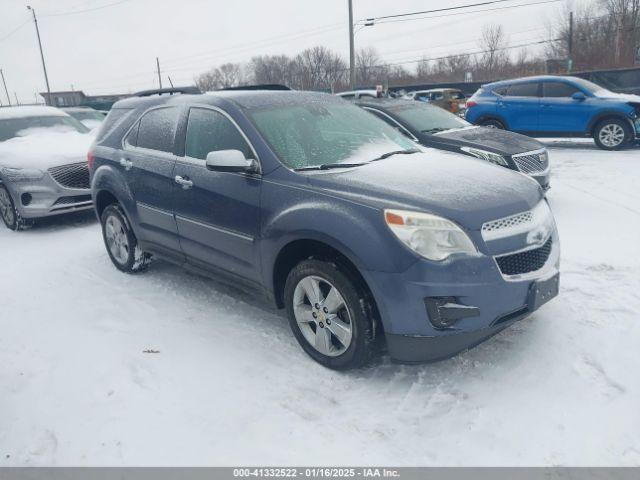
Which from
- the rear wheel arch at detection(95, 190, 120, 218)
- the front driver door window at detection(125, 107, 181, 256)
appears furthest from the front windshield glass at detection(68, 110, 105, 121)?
the front driver door window at detection(125, 107, 181, 256)

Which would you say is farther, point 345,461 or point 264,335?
point 264,335

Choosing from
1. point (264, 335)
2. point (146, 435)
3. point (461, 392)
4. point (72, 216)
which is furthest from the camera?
point (72, 216)

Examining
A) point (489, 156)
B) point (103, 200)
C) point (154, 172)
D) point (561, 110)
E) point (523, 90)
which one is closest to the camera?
point (154, 172)

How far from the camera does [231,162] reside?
332cm

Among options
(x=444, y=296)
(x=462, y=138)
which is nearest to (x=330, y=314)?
(x=444, y=296)

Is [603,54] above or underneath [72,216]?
above

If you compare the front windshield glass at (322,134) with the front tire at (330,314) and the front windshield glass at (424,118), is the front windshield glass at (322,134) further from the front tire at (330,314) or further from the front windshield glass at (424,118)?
the front windshield glass at (424,118)

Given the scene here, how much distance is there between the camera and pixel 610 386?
2.86m

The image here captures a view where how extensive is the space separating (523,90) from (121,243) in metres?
9.86

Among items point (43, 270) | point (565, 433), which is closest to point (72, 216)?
point (43, 270)

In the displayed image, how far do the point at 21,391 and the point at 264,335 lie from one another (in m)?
1.61

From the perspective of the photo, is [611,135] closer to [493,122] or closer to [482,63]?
[493,122]

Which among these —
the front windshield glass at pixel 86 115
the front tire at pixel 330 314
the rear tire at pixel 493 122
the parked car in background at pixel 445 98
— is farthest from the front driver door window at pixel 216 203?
the parked car in background at pixel 445 98

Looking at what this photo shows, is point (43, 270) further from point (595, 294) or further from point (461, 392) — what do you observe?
point (595, 294)
